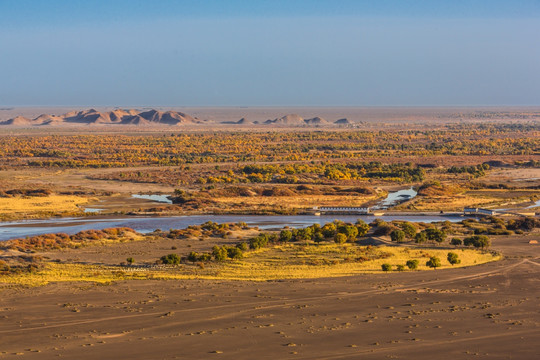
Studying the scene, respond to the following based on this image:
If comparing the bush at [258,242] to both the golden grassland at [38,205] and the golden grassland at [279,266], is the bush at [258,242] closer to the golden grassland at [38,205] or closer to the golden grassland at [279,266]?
the golden grassland at [279,266]

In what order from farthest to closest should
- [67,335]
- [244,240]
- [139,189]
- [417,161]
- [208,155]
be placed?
[208,155] < [417,161] < [139,189] < [244,240] < [67,335]

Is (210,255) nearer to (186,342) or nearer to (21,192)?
(186,342)

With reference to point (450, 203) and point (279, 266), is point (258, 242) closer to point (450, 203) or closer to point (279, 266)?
point (279, 266)

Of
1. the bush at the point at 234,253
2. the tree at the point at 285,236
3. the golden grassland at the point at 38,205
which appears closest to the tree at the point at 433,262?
the bush at the point at 234,253

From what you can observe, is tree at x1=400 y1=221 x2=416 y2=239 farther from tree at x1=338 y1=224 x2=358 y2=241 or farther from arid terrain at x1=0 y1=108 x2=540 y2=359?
tree at x1=338 y1=224 x2=358 y2=241

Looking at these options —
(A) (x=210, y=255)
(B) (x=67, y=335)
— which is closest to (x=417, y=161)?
(A) (x=210, y=255)

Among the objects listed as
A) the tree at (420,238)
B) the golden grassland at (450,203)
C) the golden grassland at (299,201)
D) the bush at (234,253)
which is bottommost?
the golden grassland at (450,203)

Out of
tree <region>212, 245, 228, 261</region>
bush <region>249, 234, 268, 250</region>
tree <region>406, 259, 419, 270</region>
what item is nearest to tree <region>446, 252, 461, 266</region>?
tree <region>406, 259, 419, 270</region>

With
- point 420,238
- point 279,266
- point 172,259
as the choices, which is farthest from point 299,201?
point 172,259
